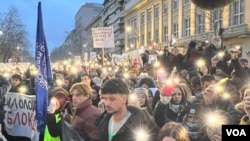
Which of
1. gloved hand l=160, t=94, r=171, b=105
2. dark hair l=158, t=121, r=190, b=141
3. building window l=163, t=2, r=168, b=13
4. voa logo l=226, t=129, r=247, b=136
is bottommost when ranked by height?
dark hair l=158, t=121, r=190, b=141

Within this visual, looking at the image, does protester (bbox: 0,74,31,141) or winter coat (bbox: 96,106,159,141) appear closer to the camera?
winter coat (bbox: 96,106,159,141)

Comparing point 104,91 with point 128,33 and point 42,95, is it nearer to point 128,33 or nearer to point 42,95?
point 42,95

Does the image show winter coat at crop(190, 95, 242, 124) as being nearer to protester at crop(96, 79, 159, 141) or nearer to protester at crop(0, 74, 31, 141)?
protester at crop(96, 79, 159, 141)

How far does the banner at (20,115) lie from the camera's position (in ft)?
24.2

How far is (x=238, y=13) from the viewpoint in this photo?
36781 mm

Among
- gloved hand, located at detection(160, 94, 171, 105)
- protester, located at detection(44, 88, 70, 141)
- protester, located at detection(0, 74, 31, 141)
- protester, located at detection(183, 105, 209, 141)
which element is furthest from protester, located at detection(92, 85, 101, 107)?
protester, located at detection(183, 105, 209, 141)

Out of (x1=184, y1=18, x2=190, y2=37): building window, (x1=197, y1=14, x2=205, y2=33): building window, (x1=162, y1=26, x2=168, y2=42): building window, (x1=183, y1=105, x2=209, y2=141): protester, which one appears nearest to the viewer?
(x1=183, y1=105, x2=209, y2=141): protester

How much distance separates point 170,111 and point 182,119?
0.36m

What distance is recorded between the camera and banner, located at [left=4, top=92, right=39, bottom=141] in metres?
7.37

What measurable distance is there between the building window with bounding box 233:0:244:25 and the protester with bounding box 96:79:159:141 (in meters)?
33.4

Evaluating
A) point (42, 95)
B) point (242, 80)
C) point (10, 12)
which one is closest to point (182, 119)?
point (42, 95)

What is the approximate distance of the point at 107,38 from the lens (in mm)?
17625

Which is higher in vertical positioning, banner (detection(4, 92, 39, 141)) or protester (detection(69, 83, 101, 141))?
protester (detection(69, 83, 101, 141))

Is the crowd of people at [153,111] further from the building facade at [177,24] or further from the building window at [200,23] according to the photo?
the building window at [200,23]
